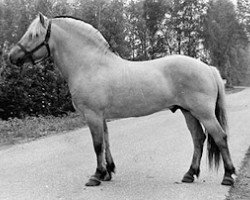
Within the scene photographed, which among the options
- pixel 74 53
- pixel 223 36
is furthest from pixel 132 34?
pixel 74 53

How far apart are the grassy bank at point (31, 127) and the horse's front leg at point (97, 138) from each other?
183 inches

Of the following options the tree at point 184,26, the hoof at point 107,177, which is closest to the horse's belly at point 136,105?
the hoof at point 107,177

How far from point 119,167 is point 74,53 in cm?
211

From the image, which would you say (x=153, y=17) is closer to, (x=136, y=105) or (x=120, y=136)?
(x=120, y=136)

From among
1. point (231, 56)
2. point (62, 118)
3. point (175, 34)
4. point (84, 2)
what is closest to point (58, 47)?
point (62, 118)

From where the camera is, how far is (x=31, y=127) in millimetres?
11992

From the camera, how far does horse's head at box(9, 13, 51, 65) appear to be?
5795 mm

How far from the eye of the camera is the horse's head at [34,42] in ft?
19.0

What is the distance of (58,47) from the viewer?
5953 millimetres

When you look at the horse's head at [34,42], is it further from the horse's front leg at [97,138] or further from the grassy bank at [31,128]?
the grassy bank at [31,128]

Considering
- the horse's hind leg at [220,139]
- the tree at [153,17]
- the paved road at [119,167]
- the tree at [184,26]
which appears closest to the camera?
the paved road at [119,167]

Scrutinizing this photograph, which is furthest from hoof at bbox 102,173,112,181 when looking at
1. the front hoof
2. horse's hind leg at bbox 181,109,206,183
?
horse's hind leg at bbox 181,109,206,183

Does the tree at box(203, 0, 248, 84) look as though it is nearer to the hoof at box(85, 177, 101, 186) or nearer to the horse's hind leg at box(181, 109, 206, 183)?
the horse's hind leg at box(181, 109, 206, 183)

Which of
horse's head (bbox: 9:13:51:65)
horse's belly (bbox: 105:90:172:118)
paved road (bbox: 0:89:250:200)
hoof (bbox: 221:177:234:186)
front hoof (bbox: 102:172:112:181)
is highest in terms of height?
horse's head (bbox: 9:13:51:65)
